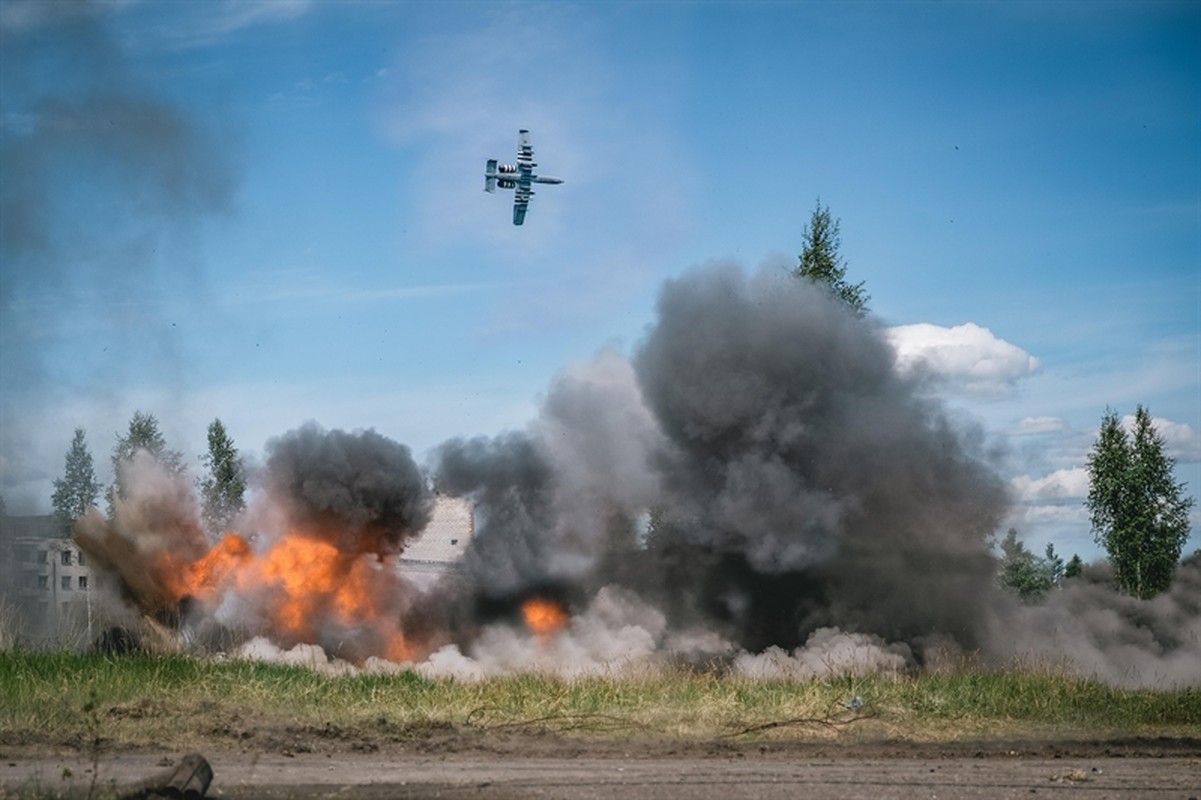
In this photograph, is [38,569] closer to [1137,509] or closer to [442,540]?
[442,540]

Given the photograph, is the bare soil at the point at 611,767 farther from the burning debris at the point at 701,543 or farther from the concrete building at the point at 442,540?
the concrete building at the point at 442,540

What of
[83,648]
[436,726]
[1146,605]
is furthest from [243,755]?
[1146,605]

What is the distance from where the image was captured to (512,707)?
18.2 m

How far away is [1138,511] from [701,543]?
1779 centimetres

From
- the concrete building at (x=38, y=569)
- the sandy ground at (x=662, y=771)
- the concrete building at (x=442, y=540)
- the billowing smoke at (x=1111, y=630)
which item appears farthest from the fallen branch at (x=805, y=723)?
the concrete building at (x=442, y=540)

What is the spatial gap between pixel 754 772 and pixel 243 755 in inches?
258

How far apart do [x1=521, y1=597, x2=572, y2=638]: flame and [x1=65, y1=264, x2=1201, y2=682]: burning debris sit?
3.4 inches

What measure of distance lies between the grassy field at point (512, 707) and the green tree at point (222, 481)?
101 feet

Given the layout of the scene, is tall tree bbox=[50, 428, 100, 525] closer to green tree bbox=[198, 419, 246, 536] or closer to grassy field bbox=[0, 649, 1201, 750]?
green tree bbox=[198, 419, 246, 536]

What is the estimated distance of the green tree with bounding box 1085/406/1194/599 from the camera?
1751 inches

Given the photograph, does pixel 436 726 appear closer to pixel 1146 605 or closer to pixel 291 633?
pixel 291 633

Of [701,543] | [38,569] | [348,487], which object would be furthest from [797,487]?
[38,569]

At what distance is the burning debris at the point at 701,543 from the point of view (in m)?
38.4

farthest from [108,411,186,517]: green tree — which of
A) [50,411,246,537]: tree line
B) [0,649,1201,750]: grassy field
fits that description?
[0,649,1201,750]: grassy field
